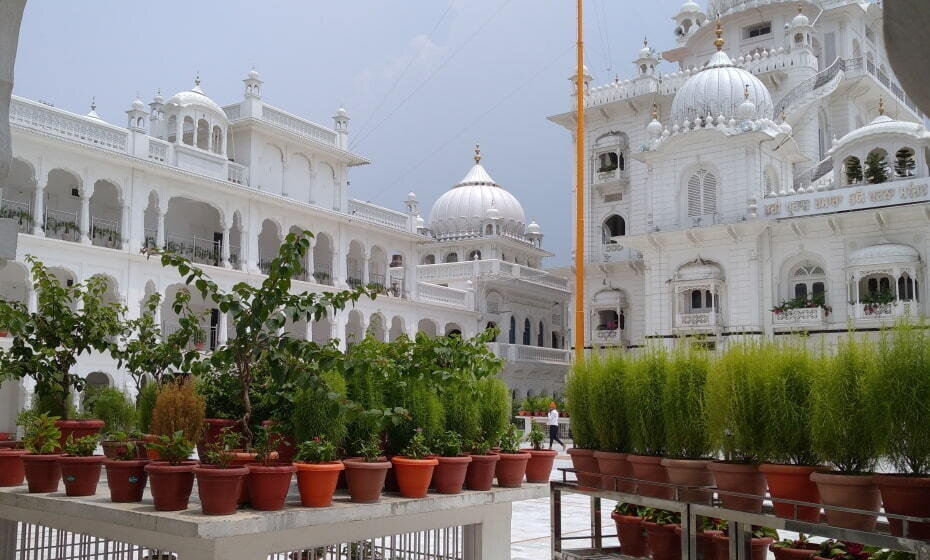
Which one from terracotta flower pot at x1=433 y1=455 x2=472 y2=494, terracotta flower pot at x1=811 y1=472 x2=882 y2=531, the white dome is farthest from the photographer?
the white dome

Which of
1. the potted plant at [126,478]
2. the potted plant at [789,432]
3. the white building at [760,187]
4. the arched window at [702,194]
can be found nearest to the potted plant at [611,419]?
the potted plant at [789,432]

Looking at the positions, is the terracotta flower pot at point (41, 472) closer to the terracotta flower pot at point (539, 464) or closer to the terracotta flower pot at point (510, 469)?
the terracotta flower pot at point (510, 469)

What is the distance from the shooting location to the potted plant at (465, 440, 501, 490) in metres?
6.62

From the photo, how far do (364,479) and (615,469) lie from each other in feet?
6.67

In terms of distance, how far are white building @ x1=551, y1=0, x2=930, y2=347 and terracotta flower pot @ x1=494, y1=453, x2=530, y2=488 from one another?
1980 cm

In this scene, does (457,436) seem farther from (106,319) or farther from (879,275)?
(879,275)

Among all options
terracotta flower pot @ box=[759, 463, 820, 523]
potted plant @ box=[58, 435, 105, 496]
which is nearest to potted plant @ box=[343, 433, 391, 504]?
potted plant @ box=[58, 435, 105, 496]

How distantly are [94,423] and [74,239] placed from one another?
20874mm

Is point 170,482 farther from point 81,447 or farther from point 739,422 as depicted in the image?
point 739,422

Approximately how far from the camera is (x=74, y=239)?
2683 cm

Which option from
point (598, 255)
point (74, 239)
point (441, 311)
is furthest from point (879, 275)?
point (74, 239)

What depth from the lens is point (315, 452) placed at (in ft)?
18.5

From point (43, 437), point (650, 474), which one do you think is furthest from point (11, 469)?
point (650, 474)

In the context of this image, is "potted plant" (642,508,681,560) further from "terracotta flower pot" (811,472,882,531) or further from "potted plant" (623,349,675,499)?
"terracotta flower pot" (811,472,882,531)
